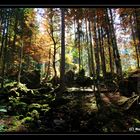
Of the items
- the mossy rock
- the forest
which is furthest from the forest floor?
the mossy rock

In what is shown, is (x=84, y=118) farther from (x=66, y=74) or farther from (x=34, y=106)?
(x=66, y=74)

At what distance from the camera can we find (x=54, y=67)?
8398 millimetres

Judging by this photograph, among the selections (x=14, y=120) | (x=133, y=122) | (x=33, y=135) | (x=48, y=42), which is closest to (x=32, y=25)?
(x=48, y=42)

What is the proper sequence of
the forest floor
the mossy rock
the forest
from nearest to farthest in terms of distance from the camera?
1. the forest floor
2. the forest
3. the mossy rock

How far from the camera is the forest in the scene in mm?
5879

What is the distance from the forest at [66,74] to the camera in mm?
5879

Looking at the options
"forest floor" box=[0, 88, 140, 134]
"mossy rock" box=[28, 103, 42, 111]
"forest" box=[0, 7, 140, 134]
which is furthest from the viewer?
"mossy rock" box=[28, 103, 42, 111]

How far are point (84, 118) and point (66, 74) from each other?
93.2 inches

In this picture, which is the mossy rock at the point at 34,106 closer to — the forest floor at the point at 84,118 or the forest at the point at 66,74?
the forest at the point at 66,74

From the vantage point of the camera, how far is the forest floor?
5375 millimetres

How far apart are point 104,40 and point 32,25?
11.1 ft

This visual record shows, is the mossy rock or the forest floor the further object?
the mossy rock

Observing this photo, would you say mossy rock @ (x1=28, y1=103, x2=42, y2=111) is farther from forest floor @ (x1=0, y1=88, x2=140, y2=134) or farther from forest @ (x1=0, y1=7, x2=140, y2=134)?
forest floor @ (x1=0, y1=88, x2=140, y2=134)

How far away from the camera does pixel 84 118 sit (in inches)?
244
